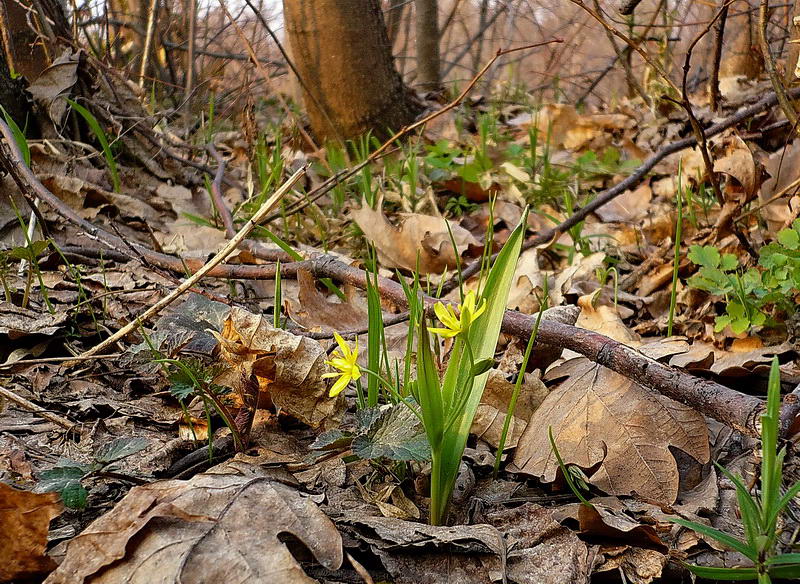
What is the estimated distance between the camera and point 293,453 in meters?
1.40

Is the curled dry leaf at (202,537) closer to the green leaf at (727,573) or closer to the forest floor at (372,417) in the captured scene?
the forest floor at (372,417)

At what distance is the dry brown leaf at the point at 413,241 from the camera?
2570 millimetres

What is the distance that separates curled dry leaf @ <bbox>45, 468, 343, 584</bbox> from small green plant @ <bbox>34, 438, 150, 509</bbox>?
90 mm

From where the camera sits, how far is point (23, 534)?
99 cm

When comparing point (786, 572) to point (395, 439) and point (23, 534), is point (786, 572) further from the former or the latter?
point (23, 534)

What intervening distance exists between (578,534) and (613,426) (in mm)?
306

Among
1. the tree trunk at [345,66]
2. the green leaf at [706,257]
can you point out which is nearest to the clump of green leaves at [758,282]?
the green leaf at [706,257]

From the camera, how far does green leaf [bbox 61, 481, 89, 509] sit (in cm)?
105

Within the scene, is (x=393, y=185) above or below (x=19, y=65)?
below

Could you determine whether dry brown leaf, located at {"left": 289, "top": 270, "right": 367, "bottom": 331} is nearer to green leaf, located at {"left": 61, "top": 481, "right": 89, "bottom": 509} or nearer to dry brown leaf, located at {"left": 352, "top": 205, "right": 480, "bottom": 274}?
dry brown leaf, located at {"left": 352, "top": 205, "right": 480, "bottom": 274}

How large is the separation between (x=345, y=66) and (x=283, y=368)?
3.05m

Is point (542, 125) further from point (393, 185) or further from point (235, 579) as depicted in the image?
point (235, 579)

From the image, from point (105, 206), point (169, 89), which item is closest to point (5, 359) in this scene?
point (105, 206)

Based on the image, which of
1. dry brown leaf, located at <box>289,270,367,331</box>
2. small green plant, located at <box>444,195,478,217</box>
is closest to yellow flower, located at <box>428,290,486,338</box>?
dry brown leaf, located at <box>289,270,367,331</box>
